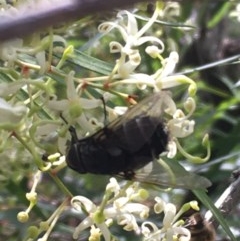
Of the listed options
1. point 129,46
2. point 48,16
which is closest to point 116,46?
point 129,46

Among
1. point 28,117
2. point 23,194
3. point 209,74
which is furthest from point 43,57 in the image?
point 209,74

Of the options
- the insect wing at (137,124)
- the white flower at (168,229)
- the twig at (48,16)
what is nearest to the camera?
the twig at (48,16)

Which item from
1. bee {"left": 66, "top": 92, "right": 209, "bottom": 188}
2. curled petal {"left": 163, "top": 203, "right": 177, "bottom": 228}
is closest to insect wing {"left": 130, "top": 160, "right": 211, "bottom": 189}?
bee {"left": 66, "top": 92, "right": 209, "bottom": 188}

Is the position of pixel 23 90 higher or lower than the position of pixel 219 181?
higher

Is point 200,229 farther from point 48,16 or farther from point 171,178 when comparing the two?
point 48,16

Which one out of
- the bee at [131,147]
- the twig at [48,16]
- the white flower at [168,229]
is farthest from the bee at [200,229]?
the twig at [48,16]

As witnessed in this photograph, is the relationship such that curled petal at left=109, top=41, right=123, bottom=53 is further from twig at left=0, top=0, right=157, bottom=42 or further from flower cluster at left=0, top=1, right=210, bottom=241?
twig at left=0, top=0, right=157, bottom=42

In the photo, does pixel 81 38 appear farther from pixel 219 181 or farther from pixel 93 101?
pixel 93 101

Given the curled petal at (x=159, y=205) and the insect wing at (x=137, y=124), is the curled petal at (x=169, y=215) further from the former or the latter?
the insect wing at (x=137, y=124)
